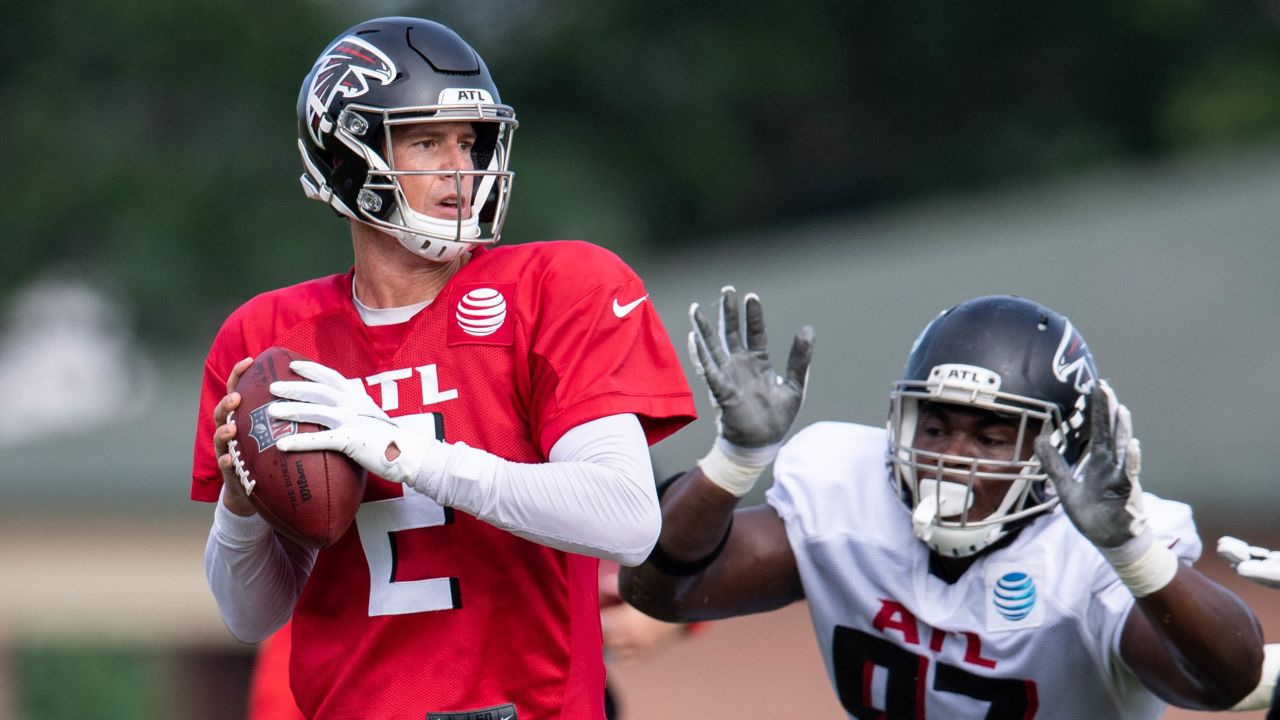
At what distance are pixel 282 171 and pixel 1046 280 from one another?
39.0ft

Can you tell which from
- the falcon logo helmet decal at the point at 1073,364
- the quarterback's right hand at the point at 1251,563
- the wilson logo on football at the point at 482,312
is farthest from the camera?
the falcon logo helmet decal at the point at 1073,364

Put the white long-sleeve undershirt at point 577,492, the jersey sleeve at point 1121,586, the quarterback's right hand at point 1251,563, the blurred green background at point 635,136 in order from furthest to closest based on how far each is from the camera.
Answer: the blurred green background at point 635,136
the jersey sleeve at point 1121,586
the quarterback's right hand at point 1251,563
the white long-sleeve undershirt at point 577,492

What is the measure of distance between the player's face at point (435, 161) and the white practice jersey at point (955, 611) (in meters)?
1.16

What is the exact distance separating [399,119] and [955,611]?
1563 mm

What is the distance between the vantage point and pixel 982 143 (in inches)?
829

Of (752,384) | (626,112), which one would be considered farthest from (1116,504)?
(626,112)

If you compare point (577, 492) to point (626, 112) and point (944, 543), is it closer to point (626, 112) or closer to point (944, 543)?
point (944, 543)

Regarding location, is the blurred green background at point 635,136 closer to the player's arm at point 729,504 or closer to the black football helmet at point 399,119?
the player's arm at point 729,504

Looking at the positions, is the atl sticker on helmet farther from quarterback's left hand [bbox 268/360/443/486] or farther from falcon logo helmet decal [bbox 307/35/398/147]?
quarterback's left hand [bbox 268/360/443/486]

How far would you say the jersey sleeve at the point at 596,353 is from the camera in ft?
9.30

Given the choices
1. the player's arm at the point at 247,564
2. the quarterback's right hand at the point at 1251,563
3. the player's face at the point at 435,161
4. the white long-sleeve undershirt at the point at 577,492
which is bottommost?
the quarterback's right hand at the point at 1251,563

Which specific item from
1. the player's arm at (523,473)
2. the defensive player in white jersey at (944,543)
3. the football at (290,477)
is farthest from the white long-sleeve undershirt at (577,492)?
the defensive player in white jersey at (944,543)

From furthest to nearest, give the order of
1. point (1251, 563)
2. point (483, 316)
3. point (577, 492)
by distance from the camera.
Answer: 1. point (1251, 563)
2. point (483, 316)
3. point (577, 492)

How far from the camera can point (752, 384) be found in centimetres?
340
